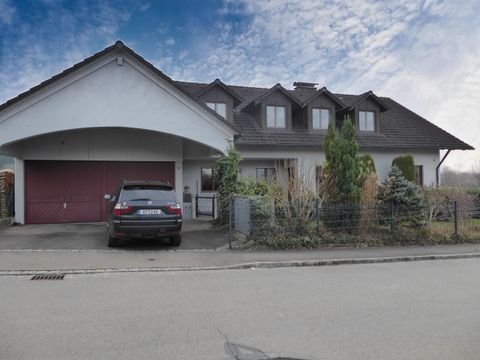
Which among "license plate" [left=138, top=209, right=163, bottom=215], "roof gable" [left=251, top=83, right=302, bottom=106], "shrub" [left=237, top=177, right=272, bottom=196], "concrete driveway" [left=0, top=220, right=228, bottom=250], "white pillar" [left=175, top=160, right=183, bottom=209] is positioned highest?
"roof gable" [left=251, top=83, right=302, bottom=106]

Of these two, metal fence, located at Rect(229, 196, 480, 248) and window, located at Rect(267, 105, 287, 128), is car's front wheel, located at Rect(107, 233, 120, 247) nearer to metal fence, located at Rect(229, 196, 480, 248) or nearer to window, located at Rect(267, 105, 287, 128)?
metal fence, located at Rect(229, 196, 480, 248)

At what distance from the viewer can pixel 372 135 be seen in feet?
67.5

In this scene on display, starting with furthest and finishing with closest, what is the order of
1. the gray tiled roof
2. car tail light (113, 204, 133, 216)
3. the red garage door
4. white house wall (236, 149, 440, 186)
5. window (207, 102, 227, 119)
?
window (207, 102, 227, 119) → the gray tiled roof → white house wall (236, 149, 440, 186) → the red garage door → car tail light (113, 204, 133, 216)

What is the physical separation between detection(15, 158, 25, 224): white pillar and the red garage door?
0.16 metres

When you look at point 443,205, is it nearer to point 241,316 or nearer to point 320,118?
point 320,118

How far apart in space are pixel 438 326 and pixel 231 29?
45.9 feet

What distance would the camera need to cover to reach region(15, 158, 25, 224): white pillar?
15.1 metres

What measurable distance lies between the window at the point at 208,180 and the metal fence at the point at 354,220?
20.7ft

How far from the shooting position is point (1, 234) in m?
12.3

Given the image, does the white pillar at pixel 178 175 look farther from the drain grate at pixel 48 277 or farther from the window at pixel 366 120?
the window at pixel 366 120

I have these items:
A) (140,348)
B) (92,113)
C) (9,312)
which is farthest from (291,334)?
(92,113)

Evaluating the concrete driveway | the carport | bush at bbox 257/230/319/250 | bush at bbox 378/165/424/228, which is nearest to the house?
the carport

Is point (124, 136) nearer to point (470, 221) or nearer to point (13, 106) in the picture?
point (13, 106)

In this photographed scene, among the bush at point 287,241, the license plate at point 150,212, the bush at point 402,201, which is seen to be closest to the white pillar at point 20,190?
the license plate at point 150,212
